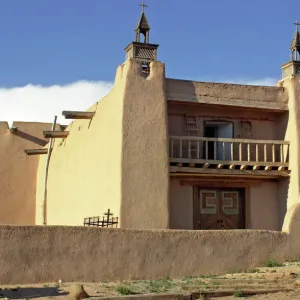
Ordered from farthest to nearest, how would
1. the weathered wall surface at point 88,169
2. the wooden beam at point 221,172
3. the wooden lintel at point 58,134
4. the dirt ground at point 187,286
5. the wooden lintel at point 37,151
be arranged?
the wooden lintel at point 37,151 < the wooden lintel at point 58,134 < the wooden beam at point 221,172 < the weathered wall surface at point 88,169 < the dirt ground at point 187,286

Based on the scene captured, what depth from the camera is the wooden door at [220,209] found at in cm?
1764

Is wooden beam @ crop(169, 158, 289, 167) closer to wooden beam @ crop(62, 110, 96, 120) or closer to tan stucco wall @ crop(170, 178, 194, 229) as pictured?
tan stucco wall @ crop(170, 178, 194, 229)

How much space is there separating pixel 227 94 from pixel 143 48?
2.82 meters

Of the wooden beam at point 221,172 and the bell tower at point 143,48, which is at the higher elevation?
the bell tower at point 143,48

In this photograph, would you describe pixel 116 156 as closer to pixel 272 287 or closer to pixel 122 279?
pixel 122 279

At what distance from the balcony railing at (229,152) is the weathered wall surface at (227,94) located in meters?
1.11

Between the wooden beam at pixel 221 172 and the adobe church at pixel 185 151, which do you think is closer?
the adobe church at pixel 185 151

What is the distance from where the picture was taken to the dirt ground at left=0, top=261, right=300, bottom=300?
450 inches

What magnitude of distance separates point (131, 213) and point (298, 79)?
6428 millimetres

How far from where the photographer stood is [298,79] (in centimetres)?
1770

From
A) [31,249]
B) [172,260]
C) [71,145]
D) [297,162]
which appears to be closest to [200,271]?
[172,260]

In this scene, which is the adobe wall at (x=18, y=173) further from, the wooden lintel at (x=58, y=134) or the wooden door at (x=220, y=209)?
the wooden door at (x=220, y=209)

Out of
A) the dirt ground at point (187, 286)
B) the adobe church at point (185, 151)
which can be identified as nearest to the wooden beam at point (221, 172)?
the adobe church at point (185, 151)

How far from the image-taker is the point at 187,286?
471 inches
